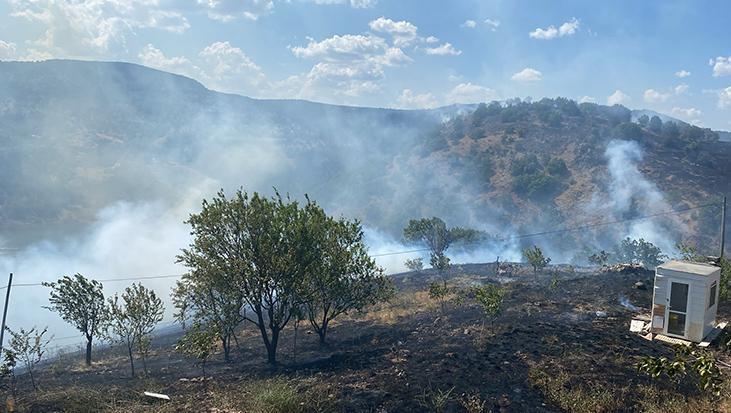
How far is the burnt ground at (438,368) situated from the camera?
1465 cm

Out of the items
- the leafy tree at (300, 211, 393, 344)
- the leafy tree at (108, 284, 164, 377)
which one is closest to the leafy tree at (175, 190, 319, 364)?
the leafy tree at (300, 211, 393, 344)

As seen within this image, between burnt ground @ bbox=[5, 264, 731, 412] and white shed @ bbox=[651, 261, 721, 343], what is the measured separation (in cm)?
150

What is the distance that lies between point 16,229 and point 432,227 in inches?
3390

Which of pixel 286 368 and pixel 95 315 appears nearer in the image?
pixel 286 368

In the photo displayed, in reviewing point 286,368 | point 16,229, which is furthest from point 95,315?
point 16,229

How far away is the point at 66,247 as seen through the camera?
85312 mm

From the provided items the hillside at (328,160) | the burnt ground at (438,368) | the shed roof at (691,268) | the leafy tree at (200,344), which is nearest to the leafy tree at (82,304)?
the burnt ground at (438,368)

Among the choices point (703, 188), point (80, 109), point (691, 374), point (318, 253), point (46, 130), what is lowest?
point (691, 374)

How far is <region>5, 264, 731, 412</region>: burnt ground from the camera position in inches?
577

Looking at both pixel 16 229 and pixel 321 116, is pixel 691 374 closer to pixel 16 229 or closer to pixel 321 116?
pixel 16 229

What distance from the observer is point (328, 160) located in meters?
150

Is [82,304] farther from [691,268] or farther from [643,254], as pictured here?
[643,254]

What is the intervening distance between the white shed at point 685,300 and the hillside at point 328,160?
183ft

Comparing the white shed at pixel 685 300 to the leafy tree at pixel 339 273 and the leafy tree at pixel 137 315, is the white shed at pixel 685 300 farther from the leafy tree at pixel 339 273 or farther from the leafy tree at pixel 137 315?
the leafy tree at pixel 137 315
